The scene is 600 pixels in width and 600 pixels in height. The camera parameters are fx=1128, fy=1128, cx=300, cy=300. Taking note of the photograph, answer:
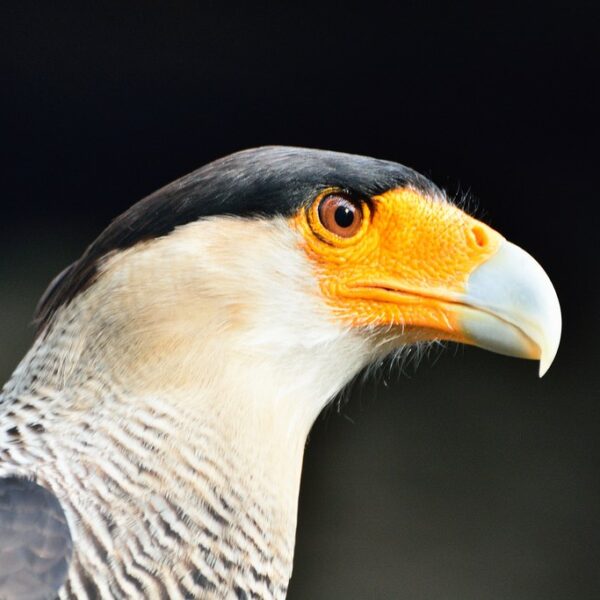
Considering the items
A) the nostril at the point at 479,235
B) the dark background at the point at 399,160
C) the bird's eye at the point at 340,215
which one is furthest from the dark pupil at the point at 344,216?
the dark background at the point at 399,160

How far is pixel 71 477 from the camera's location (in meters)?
1.59

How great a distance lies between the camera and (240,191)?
175 cm

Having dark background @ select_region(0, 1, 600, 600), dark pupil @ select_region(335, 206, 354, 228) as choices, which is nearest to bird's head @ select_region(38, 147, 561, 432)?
dark pupil @ select_region(335, 206, 354, 228)

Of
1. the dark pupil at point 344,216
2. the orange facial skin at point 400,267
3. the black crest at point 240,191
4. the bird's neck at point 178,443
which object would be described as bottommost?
the bird's neck at point 178,443

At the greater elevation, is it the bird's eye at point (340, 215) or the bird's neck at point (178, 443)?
the bird's eye at point (340, 215)

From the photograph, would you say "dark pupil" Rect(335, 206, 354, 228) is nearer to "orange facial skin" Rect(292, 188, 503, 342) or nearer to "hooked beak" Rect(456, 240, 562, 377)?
"orange facial skin" Rect(292, 188, 503, 342)

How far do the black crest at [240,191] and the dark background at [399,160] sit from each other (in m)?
1.73

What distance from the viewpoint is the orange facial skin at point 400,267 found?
1.83 meters

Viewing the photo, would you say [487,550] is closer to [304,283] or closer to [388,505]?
[388,505]

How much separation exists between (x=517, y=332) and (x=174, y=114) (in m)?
2.26

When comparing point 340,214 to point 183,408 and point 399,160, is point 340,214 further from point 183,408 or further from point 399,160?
point 399,160

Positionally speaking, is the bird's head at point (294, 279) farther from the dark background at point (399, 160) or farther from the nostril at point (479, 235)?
the dark background at point (399, 160)

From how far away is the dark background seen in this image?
3.70m

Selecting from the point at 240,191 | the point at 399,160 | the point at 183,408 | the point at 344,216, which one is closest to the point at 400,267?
the point at 344,216
